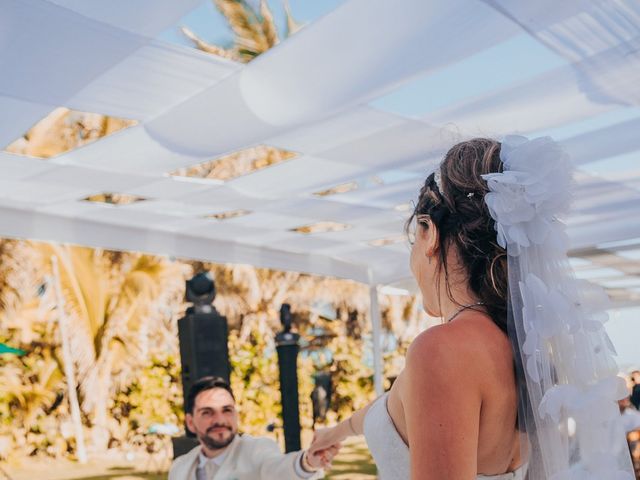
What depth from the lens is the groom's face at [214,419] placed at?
158 inches

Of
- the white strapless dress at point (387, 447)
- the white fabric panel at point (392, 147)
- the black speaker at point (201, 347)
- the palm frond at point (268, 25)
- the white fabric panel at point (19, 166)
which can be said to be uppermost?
the palm frond at point (268, 25)

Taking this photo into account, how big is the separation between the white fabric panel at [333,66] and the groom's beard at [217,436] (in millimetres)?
1813

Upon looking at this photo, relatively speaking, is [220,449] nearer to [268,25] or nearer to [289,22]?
[268,25]

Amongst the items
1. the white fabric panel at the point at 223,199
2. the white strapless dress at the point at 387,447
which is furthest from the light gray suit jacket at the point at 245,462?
the white fabric panel at the point at 223,199

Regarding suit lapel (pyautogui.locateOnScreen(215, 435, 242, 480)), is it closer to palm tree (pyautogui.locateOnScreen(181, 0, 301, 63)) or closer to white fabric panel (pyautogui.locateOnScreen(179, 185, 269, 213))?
white fabric panel (pyautogui.locateOnScreen(179, 185, 269, 213))

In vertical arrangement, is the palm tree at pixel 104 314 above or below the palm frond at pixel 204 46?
below

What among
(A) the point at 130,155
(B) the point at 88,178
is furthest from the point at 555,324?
(B) the point at 88,178

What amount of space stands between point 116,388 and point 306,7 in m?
7.86

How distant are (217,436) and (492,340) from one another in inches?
118

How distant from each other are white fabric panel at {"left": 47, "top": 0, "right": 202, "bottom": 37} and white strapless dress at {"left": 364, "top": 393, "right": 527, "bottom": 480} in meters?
2.52

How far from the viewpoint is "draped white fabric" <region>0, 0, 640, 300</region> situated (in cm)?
354

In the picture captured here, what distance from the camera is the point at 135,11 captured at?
3455 mm

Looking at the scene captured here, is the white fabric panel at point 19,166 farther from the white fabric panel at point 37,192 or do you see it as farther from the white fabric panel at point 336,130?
the white fabric panel at point 336,130

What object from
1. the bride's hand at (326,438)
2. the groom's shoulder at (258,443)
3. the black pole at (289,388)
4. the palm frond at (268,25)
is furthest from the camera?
the palm frond at (268,25)
